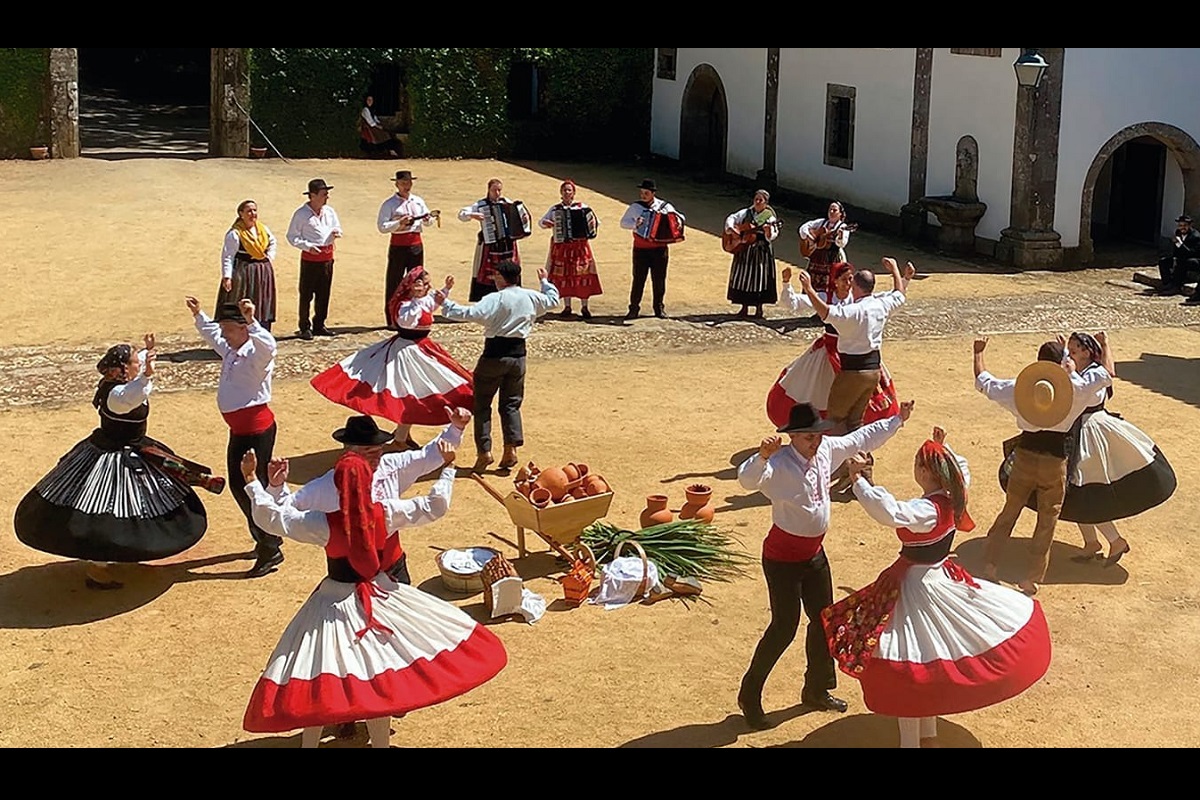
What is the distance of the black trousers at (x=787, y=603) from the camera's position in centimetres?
728

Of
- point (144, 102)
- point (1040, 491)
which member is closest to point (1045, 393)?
point (1040, 491)

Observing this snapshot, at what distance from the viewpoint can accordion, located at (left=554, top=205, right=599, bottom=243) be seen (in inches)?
656

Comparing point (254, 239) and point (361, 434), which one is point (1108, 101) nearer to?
point (254, 239)

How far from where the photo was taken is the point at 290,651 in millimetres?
6512

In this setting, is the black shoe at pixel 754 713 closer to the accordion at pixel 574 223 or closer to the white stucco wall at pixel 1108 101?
the accordion at pixel 574 223

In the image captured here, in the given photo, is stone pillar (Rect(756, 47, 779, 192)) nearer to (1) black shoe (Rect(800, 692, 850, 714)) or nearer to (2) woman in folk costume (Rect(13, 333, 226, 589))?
(2) woman in folk costume (Rect(13, 333, 226, 589))

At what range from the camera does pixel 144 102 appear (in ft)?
122

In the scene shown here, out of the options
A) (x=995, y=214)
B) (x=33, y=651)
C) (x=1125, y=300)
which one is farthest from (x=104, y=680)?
(x=995, y=214)

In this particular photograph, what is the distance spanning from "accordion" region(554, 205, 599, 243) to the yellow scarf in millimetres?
3694

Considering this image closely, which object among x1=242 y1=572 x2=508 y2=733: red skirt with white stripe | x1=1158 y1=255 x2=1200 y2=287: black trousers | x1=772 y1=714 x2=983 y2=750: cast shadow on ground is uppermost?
x1=1158 y1=255 x2=1200 y2=287: black trousers

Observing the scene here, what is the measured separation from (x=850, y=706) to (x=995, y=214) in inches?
569

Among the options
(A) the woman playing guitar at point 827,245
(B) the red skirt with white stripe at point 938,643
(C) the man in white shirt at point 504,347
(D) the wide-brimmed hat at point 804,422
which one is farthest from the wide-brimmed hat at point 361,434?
(A) the woman playing guitar at point 827,245

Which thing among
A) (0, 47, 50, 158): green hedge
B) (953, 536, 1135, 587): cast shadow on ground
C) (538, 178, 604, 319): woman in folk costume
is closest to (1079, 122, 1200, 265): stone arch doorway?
(538, 178, 604, 319): woman in folk costume
